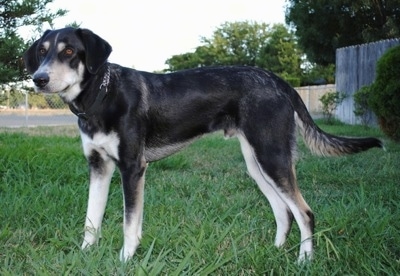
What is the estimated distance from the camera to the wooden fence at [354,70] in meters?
14.2

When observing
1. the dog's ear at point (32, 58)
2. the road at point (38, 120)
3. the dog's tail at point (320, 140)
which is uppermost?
the dog's ear at point (32, 58)

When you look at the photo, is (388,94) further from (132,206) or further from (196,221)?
(132,206)

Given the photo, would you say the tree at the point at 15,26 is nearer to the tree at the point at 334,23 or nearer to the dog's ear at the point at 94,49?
the dog's ear at the point at 94,49

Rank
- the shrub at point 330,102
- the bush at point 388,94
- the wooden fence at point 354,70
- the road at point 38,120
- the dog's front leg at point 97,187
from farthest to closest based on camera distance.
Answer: the road at point 38,120 → the shrub at point 330,102 → the wooden fence at point 354,70 → the bush at point 388,94 → the dog's front leg at point 97,187

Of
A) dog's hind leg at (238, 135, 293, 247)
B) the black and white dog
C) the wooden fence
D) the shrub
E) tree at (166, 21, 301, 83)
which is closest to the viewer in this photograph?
the black and white dog

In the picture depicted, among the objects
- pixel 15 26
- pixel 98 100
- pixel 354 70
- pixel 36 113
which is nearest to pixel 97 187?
pixel 98 100

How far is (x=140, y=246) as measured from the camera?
314 centimetres

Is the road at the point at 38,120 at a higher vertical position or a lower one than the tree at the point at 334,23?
lower

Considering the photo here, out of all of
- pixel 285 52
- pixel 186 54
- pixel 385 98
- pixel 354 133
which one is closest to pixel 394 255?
pixel 385 98

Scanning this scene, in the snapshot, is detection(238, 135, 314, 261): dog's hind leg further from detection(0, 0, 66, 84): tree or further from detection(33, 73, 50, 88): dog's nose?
detection(0, 0, 66, 84): tree

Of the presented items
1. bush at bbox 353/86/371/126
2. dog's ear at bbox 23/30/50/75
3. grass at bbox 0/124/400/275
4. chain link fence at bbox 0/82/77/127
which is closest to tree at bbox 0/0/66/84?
grass at bbox 0/124/400/275

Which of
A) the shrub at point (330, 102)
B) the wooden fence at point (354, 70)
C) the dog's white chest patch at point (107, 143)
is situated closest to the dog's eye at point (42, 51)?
the dog's white chest patch at point (107, 143)

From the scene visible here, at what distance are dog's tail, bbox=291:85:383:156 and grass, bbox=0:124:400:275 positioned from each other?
50 centimetres

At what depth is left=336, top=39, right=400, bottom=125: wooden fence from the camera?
46.6 feet
